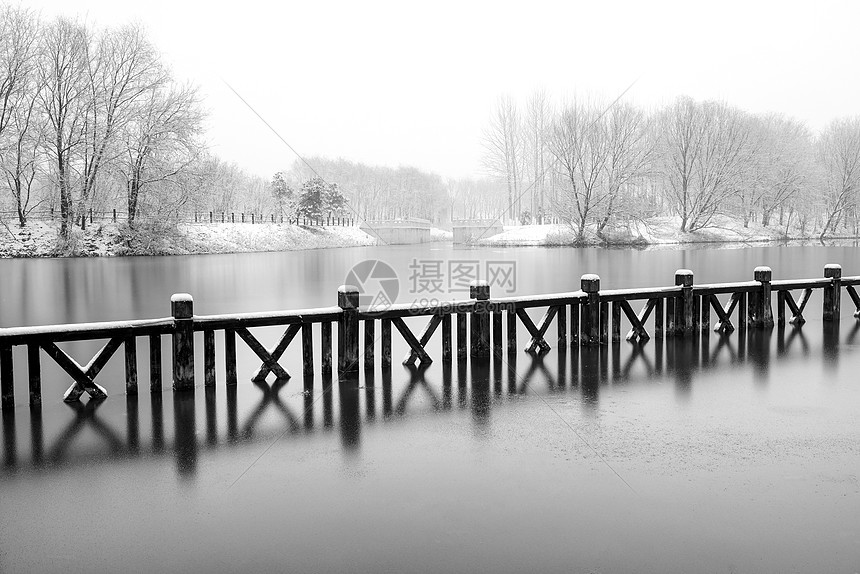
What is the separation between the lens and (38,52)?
44344 mm

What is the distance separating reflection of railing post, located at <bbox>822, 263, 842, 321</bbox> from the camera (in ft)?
42.4

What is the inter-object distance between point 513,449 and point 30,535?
12.1 feet

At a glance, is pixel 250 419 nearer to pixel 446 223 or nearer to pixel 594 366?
pixel 594 366

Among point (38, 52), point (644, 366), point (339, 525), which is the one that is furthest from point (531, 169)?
point (339, 525)

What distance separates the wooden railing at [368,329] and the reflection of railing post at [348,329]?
0.04 feet

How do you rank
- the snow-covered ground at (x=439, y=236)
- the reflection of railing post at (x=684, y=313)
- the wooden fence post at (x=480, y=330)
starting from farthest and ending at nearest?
the snow-covered ground at (x=439, y=236)
the reflection of railing post at (x=684, y=313)
the wooden fence post at (x=480, y=330)

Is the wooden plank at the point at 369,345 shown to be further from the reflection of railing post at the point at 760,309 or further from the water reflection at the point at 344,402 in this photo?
the reflection of railing post at the point at 760,309

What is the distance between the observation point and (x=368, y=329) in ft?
29.7

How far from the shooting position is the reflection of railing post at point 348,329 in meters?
8.43

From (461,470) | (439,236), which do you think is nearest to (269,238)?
(439,236)

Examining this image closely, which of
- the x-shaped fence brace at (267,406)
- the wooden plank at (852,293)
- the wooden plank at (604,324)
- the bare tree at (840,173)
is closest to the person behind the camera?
the x-shaped fence brace at (267,406)

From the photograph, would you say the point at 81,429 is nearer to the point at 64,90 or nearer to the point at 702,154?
the point at 64,90

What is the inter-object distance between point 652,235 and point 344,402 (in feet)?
191

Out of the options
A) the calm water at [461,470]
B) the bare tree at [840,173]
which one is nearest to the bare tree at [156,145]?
the calm water at [461,470]
